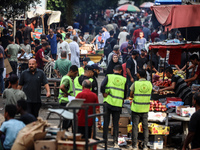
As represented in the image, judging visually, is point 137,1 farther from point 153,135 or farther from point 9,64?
point 153,135

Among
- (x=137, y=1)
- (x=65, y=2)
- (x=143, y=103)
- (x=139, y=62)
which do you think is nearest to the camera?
(x=143, y=103)

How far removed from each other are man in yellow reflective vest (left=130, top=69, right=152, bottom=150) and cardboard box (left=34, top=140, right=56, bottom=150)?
3.45 metres

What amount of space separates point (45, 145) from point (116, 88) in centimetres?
358

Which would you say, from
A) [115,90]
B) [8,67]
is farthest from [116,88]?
[8,67]

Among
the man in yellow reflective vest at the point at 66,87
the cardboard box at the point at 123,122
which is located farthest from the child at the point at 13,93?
the cardboard box at the point at 123,122

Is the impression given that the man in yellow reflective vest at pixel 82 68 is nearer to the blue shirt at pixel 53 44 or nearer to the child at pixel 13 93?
the child at pixel 13 93

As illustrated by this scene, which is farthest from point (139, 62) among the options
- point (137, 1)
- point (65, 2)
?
point (137, 1)

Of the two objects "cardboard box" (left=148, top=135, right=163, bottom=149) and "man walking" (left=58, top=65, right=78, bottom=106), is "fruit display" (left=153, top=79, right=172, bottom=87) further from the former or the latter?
"man walking" (left=58, top=65, right=78, bottom=106)

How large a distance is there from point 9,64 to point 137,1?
130 ft

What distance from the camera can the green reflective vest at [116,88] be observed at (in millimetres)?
10125

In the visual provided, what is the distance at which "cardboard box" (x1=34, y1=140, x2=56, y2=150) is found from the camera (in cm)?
685

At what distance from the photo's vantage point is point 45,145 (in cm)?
685

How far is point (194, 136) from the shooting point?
7.21 m

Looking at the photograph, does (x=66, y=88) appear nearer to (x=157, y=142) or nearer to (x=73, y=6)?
(x=157, y=142)
